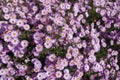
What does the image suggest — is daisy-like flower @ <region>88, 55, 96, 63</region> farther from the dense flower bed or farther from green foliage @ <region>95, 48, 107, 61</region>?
green foliage @ <region>95, 48, 107, 61</region>

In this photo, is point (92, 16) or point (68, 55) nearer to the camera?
point (68, 55)

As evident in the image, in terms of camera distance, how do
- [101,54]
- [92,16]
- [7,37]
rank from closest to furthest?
[7,37], [101,54], [92,16]

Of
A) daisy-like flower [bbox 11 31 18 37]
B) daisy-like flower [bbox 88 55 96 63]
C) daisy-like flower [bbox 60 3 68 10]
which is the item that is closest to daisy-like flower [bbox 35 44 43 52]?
daisy-like flower [bbox 11 31 18 37]

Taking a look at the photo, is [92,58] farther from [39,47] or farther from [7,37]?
[7,37]

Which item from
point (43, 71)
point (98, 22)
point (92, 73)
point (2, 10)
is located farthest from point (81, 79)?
point (2, 10)

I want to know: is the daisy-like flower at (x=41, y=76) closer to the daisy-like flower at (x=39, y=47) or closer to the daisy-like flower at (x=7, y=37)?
the daisy-like flower at (x=39, y=47)

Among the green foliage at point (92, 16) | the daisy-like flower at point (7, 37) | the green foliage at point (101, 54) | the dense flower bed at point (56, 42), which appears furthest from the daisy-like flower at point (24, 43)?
the green foliage at point (92, 16)

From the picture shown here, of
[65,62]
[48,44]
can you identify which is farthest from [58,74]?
[48,44]

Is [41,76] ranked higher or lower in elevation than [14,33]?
lower
